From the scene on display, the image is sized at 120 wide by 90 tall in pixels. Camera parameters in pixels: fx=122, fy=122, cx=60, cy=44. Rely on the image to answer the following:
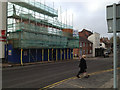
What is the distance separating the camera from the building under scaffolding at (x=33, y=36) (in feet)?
62.4

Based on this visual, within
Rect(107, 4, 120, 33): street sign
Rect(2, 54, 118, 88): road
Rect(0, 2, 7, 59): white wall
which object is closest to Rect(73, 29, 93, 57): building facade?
Rect(0, 2, 7, 59): white wall

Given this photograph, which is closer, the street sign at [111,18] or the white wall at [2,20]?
→ the street sign at [111,18]

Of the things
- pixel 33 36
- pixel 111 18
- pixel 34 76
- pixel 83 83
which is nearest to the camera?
pixel 111 18

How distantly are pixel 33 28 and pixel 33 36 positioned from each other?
150cm

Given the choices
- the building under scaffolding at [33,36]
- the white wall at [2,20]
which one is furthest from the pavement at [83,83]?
the white wall at [2,20]

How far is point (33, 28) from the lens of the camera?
69.9ft

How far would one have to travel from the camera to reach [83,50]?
4725 centimetres

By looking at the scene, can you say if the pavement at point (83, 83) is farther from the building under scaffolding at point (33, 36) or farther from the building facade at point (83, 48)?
the building facade at point (83, 48)

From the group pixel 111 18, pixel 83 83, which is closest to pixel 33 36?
pixel 83 83

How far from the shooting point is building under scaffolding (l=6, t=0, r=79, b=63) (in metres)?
19.0

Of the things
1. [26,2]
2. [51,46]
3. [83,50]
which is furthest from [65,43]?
[83,50]

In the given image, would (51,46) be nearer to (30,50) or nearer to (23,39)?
(30,50)

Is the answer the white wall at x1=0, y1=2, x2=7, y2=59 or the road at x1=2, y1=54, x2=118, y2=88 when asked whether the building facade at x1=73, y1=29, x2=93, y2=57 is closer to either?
the white wall at x1=0, y1=2, x2=7, y2=59

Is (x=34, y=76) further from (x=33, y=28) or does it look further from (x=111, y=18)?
(x=33, y=28)
